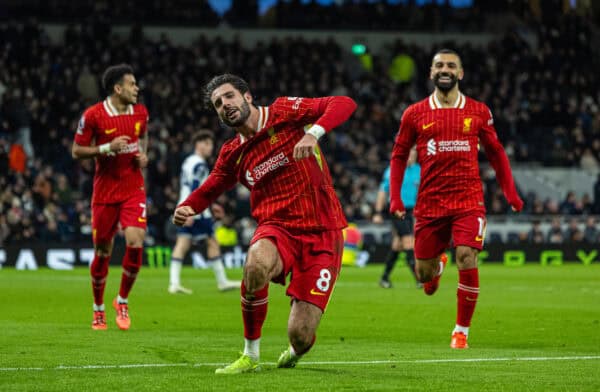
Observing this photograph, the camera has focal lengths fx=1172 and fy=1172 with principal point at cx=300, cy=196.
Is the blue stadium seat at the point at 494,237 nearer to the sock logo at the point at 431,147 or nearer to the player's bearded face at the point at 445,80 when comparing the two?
the sock logo at the point at 431,147

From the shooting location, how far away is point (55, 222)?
28.3 m

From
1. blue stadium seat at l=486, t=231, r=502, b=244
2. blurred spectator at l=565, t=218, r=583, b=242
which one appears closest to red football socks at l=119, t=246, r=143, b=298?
blue stadium seat at l=486, t=231, r=502, b=244

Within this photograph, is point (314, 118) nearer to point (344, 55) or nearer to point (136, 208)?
point (136, 208)

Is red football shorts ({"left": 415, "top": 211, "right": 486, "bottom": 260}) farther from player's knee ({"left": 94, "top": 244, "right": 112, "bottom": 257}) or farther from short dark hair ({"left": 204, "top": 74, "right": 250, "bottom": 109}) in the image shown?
player's knee ({"left": 94, "top": 244, "right": 112, "bottom": 257})

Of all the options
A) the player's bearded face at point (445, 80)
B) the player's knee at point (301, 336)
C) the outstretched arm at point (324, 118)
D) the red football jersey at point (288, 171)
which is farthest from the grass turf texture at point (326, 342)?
the player's bearded face at point (445, 80)

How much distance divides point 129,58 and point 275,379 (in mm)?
29803

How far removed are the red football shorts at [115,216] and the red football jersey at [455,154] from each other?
10.7 feet

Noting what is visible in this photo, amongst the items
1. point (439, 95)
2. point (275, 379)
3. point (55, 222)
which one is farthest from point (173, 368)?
point (55, 222)

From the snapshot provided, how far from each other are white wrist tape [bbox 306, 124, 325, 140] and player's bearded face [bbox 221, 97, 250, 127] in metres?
0.60

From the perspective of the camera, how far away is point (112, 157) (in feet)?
42.3

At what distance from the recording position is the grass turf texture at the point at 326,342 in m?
7.75

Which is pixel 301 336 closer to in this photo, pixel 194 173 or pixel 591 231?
pixel 194 173

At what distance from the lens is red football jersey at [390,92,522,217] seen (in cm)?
1124

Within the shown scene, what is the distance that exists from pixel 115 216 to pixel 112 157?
651 mm
